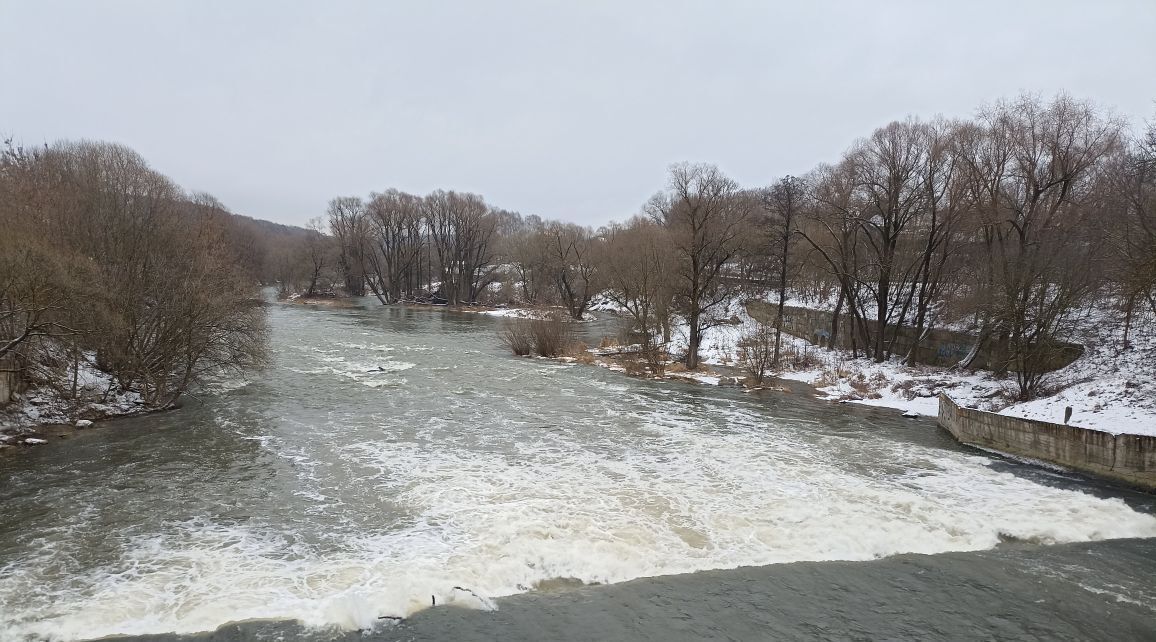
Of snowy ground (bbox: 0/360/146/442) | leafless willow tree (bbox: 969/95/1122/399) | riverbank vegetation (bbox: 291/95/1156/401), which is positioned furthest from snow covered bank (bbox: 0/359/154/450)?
leafless willow tree (bbox: 969/95/1122/399)

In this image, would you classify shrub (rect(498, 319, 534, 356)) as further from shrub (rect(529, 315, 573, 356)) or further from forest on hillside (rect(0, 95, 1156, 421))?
forest on hillside (rect(0, 95, 1156, 421))

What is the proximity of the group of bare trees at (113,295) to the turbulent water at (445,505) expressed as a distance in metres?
2.11

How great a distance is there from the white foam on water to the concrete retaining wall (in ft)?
4.79

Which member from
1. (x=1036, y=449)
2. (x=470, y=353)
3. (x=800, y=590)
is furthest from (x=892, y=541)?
(x=470, y=353)

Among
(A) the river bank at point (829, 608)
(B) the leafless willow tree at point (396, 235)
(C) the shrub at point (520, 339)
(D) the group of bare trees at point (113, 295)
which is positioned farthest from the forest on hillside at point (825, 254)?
(B) the leafless willow tree at point (396, 235)

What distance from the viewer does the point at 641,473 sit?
1355 cm

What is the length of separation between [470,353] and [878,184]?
22408mm

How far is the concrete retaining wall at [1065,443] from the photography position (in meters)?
13.2

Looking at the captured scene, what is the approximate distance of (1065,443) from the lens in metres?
14.5

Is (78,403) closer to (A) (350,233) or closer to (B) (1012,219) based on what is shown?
(B) (1012,219)

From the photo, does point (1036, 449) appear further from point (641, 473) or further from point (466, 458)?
point (466, 458)

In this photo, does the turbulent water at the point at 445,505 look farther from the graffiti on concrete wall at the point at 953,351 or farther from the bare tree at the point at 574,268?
the bare tree at the point at 574,268

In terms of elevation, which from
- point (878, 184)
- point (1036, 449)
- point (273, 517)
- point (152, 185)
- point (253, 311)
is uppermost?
point (878, 184)

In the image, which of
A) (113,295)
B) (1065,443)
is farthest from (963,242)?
(113,295)
